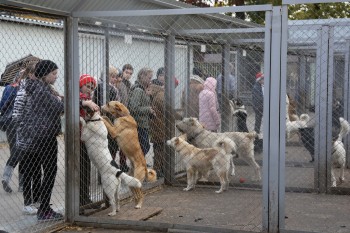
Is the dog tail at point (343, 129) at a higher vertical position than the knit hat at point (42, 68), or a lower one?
lower

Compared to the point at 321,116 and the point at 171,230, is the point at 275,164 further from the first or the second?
the point at 321,116

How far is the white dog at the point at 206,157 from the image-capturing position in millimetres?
8930

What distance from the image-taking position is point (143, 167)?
780 cm

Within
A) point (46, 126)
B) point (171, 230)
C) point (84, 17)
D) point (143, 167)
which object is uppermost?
point (84, 17)

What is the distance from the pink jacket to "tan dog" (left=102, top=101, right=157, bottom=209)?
2.36m

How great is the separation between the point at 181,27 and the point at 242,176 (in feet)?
9.23

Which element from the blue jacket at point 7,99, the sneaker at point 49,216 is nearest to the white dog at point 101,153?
the sneaker at point 49,216

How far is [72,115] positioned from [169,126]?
281 centimetres

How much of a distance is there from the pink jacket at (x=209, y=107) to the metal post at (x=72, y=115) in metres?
3.35

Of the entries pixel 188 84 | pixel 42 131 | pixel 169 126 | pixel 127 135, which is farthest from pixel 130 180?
pixel 188 84

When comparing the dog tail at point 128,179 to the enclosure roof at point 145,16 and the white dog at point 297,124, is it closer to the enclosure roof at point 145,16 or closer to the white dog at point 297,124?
the enclosure roof at point 145,16

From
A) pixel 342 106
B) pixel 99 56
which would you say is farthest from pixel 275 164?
pixel 342 106

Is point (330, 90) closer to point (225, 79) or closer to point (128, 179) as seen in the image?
point (225, 79)

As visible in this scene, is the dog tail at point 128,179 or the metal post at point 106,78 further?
the metal post at point 106,78
